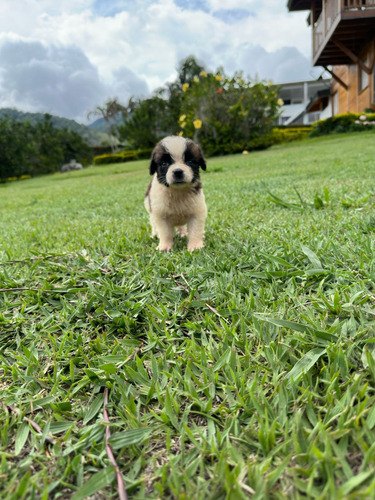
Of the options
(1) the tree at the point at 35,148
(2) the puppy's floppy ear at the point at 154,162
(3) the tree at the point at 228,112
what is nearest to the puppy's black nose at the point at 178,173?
(2) the puppy's floppy ear at the point at 154,162

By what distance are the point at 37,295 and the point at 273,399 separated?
1.29 m

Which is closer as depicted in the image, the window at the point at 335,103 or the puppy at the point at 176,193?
the puppy at the point at 176,193

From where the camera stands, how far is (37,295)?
5.75 feet

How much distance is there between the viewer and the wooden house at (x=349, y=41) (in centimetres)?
1514

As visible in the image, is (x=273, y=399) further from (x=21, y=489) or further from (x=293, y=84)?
(x=293, y=84)

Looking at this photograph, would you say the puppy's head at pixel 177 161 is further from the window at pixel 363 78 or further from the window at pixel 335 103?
the window at pixel 335 103

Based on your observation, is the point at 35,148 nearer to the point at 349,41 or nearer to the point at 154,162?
the point at 349,41

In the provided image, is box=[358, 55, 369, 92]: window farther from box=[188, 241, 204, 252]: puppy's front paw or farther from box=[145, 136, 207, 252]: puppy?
box=[188, 241, 204, 252]: puppy's front paw

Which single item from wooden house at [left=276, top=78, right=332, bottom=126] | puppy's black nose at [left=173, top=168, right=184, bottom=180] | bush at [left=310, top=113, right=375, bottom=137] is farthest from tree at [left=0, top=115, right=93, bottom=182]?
wooden house at [left=276, top=78, right=332, bottom=126]

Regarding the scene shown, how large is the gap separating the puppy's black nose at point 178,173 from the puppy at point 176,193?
0.04 meters

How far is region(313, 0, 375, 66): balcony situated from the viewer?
49.2 ft

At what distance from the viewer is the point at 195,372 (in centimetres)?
115

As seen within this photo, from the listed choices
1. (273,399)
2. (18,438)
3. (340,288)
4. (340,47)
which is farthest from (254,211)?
(340,47)

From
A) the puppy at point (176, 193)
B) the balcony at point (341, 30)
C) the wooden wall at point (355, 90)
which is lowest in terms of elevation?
the puppy at point (176, 193)
